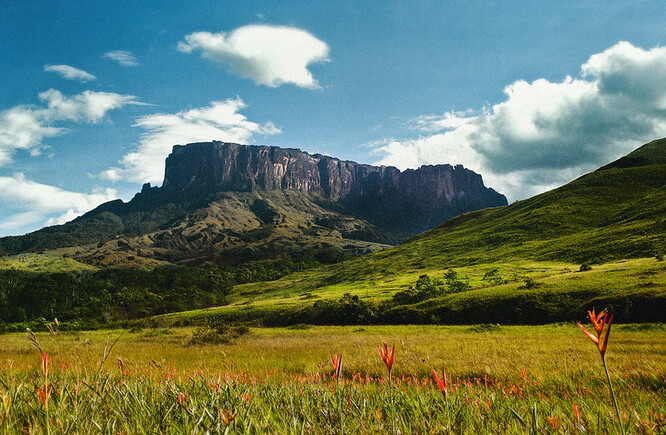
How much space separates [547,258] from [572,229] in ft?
107

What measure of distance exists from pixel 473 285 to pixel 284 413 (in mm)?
66480

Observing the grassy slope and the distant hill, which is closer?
the grassy slope

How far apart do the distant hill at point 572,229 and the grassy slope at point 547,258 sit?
31 centimetres

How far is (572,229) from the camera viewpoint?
345ft

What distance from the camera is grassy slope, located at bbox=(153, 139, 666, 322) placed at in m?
39.6

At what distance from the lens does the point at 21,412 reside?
9.50 feet

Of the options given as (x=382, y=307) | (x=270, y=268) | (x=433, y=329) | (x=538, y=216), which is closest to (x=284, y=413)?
(x=433, y=329)

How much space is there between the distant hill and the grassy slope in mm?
314

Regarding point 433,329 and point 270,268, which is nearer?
point 433,329

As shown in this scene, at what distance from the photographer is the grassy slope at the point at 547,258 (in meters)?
39.6

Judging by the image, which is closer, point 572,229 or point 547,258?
point 547,258

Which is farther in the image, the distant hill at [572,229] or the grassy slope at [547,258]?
the distant hill at [572,229]

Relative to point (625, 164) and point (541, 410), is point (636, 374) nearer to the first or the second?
point (541, 410)

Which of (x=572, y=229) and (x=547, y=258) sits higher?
(x=572, y=229)
